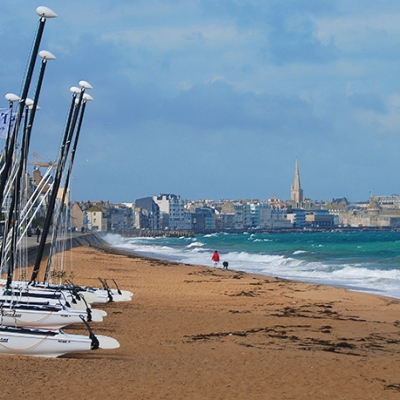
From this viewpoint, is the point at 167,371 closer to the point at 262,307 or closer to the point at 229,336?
the point at 229,336

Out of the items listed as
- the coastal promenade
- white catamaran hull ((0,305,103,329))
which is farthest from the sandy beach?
the coastal promenade

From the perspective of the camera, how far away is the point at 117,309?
16.8 meters

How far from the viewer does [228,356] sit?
11.5 m

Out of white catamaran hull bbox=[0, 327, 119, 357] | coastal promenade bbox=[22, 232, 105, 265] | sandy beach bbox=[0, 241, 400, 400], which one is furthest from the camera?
coastal promenade bbox=[22, 232, 105, 265]

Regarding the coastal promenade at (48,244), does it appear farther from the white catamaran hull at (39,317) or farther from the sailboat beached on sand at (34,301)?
the white catamaran hull at (39,317)

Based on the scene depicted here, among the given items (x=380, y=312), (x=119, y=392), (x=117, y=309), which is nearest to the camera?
(x=119, y=392)

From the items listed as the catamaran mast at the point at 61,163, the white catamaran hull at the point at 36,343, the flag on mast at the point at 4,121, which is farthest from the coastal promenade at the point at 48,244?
the white catamaran hull at the point at 36,343

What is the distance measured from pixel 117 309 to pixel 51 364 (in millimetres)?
6615

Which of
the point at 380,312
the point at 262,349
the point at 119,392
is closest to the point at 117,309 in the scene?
the point at 262,349

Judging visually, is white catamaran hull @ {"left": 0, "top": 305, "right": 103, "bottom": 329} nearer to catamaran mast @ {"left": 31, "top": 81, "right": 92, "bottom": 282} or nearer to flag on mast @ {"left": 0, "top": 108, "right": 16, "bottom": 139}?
flag on mast @ {"left": 0, "top": 108, "right": 16, "bottom": 139}

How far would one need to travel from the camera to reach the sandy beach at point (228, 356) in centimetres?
923

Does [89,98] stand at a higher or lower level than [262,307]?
higher

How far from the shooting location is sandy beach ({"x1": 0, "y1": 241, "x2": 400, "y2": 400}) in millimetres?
9227

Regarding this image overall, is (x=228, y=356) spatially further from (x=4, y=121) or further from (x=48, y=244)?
(x=48, y=244)
